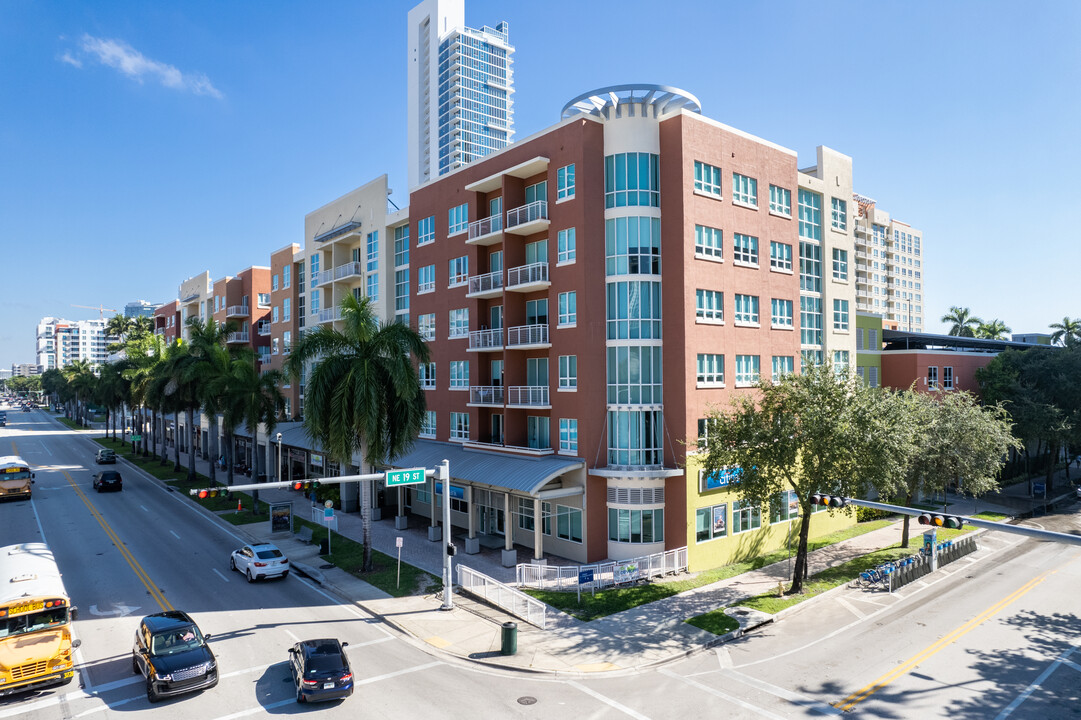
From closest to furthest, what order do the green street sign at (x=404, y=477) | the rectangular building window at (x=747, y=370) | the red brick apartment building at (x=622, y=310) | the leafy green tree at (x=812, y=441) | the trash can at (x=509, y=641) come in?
1. the trash can at (x=509, y=641)
2. the green street sign at (x=404, y=477)
3. the leafy green tree at (x=812, y=441)
4. the red brick apartment building at (x=622, y=310)
5. the rectangular building window at (x=747, y=370)

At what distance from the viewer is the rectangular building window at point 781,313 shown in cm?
3422

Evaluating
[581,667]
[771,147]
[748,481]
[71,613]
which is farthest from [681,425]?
[71,613]

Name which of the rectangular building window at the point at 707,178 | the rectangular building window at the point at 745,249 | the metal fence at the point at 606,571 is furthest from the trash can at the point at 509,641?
the rectangular building window at the point at 707,178

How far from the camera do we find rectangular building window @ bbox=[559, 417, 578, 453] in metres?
30.4

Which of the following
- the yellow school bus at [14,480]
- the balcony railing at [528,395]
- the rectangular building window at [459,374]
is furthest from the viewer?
the yellow school bus at [14,480]

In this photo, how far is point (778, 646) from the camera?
830 inches

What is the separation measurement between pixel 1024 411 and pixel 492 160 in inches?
1738

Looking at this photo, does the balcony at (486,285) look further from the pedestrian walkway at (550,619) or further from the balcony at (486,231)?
the pedestrian walkway at (550,619)

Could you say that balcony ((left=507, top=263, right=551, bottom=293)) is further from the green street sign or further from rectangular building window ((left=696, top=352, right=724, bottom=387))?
the green street sign

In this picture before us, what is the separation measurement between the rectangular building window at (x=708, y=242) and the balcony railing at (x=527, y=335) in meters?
8.53

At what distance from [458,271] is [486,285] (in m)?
3.64

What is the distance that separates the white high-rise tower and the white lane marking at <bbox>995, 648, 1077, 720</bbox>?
436 feet

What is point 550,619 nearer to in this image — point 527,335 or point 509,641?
point 509,641

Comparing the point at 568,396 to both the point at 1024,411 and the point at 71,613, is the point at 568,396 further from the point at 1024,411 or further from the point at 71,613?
the point at 1024,411
